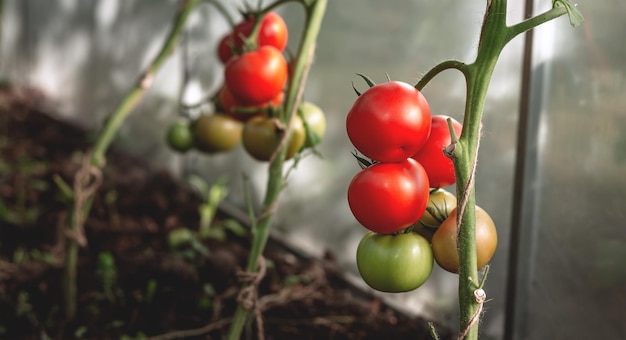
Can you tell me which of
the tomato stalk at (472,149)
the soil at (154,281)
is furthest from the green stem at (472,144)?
the soil at (154,281)

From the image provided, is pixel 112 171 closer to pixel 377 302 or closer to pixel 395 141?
pixel 377 302

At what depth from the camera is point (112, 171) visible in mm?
3143

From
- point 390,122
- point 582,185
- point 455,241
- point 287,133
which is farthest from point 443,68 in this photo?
point 582,185

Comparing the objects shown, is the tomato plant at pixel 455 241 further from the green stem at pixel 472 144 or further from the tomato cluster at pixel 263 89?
the tomato cluster at pixel 263 89

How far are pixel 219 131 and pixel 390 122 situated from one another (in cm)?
75

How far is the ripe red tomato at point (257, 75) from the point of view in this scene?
110 centimetres

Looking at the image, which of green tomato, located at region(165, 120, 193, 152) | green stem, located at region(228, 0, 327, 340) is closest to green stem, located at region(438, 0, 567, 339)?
green stem, located at region(228, 0, 327, 340)

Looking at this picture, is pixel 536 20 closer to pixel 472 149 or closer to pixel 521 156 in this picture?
pixel 472 149

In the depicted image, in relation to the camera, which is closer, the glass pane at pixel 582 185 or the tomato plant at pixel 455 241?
the tomato plant at pixel 455 241

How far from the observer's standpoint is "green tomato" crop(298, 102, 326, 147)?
1145 millimetres

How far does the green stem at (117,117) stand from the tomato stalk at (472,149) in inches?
38.1

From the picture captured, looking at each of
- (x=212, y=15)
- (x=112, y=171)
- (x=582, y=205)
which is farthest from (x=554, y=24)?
(x=112, y=171)

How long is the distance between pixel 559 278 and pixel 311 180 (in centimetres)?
99

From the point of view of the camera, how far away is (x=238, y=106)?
1293mm
